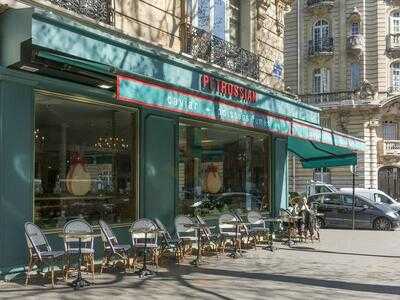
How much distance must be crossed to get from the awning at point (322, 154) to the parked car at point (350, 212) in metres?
1.80

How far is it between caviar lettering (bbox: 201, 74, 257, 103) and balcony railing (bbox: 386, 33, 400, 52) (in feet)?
115

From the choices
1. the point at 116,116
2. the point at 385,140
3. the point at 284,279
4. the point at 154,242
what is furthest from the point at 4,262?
the point at 385,140

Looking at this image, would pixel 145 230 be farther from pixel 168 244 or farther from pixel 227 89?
pixel 227 89

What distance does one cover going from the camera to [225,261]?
1130 cm

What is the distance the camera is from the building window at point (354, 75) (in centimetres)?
4506

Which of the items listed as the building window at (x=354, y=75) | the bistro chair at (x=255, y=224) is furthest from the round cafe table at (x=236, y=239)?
the building window at (x=354, y=75)

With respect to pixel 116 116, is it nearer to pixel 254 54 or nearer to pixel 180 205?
pixel 180 205

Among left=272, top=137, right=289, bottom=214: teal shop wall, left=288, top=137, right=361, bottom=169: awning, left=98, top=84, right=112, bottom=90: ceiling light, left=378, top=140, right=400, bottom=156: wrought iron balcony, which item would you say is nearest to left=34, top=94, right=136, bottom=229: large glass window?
left=98, top=84, right=112, bottom=90: ceiling light

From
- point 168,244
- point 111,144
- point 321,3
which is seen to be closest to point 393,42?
point 321,3

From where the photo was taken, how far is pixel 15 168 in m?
8.82

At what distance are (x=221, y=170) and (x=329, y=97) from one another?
1274 inches

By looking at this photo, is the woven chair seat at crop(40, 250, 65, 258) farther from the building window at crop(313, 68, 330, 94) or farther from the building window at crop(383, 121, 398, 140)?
the building window at crop(313, 68, 330, 94)

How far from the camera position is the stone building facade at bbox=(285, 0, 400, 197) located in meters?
43.3

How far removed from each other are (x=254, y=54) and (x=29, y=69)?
853cm
